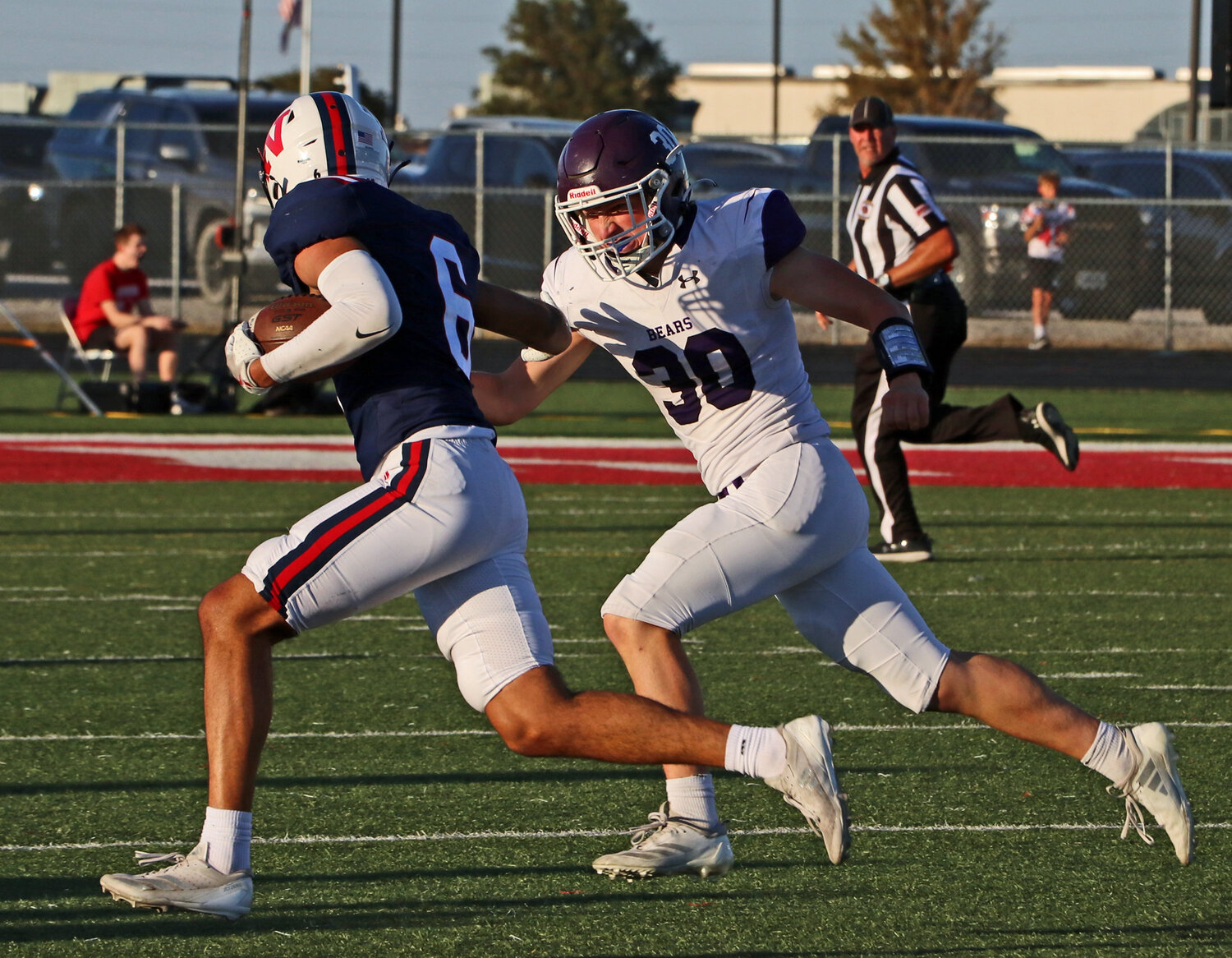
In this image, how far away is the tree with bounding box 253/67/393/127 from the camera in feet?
122

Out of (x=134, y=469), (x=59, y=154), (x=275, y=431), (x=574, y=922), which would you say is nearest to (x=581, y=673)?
(x=574, y=922)

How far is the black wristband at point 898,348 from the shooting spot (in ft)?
12.8

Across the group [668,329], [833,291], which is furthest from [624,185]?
[833,291]

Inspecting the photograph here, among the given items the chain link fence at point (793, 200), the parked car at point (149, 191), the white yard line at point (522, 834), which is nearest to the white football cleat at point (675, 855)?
the white yard line at point (522, 834)

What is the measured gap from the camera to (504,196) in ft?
69.8

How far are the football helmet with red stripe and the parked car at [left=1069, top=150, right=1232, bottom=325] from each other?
18.0 meters

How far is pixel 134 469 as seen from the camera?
11508mm

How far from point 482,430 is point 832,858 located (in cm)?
107

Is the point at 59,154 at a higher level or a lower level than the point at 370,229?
higher

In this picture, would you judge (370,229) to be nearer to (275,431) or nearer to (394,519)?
(394,519)

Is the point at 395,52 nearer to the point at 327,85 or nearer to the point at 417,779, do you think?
the point at 327,85

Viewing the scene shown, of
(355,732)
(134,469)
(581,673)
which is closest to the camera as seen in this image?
(355,732)

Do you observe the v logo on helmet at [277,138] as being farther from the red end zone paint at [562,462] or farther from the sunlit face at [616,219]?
the red end zone paint at [562,462]

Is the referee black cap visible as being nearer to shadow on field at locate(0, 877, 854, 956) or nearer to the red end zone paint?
the red end zone paint
